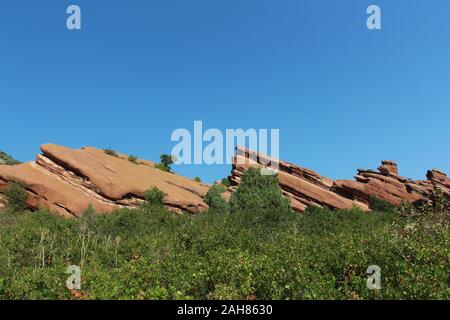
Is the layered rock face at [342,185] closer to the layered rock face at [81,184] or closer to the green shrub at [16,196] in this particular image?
the layered rock face at [81,184]

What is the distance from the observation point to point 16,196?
3853cm

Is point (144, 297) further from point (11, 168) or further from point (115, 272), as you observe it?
point (11, 168)

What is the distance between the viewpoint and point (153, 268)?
506 inches

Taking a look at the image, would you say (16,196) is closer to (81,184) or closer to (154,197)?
(81,184)

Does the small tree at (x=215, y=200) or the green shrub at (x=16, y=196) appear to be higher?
the small tree at (x=215, y=200)

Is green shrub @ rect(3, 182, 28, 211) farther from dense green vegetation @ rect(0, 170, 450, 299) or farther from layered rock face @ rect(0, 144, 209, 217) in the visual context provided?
dense green vegetation @ rect(0, 170, 450, 299)

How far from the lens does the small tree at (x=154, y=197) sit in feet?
144

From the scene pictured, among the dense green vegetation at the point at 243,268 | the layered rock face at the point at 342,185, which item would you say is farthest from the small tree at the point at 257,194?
the dense green vegetation at the point at 243,268

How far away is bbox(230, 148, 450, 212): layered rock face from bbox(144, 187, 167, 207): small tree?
840 inches

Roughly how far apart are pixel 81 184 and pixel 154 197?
7548 millimetres

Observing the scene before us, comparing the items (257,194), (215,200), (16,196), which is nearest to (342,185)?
(257,194)

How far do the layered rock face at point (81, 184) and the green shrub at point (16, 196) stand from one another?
2.25ft

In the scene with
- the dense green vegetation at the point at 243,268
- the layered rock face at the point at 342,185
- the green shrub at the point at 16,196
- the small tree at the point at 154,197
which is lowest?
the dense green vegetation at the point at 243,268
